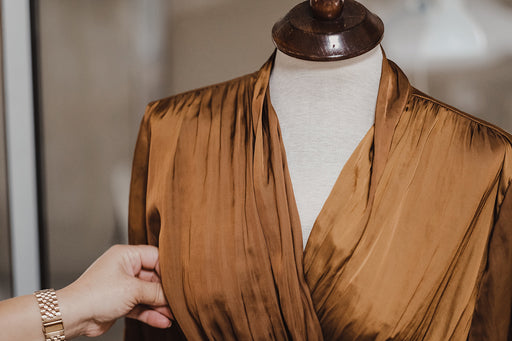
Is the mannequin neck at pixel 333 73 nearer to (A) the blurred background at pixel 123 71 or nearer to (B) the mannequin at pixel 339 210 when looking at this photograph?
(B) the mannequin at pixel 339 210

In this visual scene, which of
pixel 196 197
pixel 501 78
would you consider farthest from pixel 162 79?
pixel 501 78

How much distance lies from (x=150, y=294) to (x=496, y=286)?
0.47 m

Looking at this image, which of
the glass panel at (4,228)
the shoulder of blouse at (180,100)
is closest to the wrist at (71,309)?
the shoulder of blouse at (180,100)

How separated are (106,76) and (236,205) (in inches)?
31.2

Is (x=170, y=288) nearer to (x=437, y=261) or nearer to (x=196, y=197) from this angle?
(x=196, y=197)

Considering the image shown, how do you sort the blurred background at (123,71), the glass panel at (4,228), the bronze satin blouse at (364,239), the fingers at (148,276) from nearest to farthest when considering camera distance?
1. the bronze satin blouse at (364,239)
2. the fingers at (148,276)
3. the blurred background at (123,71)
4. the glass panel at (4,228)

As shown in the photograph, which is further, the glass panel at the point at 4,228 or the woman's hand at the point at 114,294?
the glass panel at the point at 4,228

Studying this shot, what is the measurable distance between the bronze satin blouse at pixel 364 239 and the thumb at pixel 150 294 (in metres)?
0.04


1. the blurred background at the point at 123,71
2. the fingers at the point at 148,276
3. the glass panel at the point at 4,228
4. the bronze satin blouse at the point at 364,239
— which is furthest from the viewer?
the glass panel at the point at 4,228

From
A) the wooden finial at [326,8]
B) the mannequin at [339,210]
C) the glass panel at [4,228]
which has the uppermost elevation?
the wooden finial at [326,8]

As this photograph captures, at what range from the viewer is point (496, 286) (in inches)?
27.2

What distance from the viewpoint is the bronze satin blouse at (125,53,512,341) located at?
2.26 feet

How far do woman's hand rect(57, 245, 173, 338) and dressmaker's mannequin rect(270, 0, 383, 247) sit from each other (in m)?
0.24

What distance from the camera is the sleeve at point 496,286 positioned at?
69 centimetres
